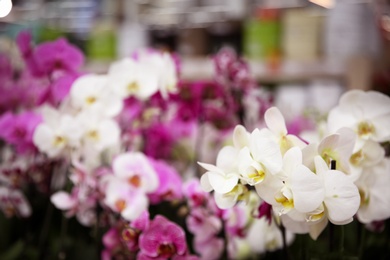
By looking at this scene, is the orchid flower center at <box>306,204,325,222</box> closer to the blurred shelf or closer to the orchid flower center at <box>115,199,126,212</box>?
the orchid flower center at <box>115,199,126,212</box>

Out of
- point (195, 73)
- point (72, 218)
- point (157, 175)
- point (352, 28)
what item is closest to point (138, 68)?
point (157, 175)

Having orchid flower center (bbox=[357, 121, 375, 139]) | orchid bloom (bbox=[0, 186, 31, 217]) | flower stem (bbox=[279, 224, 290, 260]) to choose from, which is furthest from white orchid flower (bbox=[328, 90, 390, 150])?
orchid bloom (bbox=[0, 186, 31, 217])

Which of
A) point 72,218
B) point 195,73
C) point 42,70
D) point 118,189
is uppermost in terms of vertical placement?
point 42,70

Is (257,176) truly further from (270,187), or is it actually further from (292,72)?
(292,72)

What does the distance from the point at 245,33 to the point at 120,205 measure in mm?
1541

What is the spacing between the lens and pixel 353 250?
1.92ft

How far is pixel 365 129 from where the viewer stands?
468mm

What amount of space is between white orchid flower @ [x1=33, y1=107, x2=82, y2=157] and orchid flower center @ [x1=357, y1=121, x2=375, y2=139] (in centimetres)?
31

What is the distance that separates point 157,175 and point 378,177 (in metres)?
0.24

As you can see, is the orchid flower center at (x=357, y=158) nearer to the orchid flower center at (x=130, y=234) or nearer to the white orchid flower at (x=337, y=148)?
the white orchid flower at (x=337, y=148)

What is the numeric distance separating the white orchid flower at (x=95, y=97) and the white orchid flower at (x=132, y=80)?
14 millimetres

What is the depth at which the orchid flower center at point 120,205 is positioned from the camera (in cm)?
55

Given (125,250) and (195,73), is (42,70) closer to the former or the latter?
(125,250)

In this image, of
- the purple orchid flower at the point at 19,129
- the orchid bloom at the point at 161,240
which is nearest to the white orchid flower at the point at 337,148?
the orchid bloom at the point at 161,240
